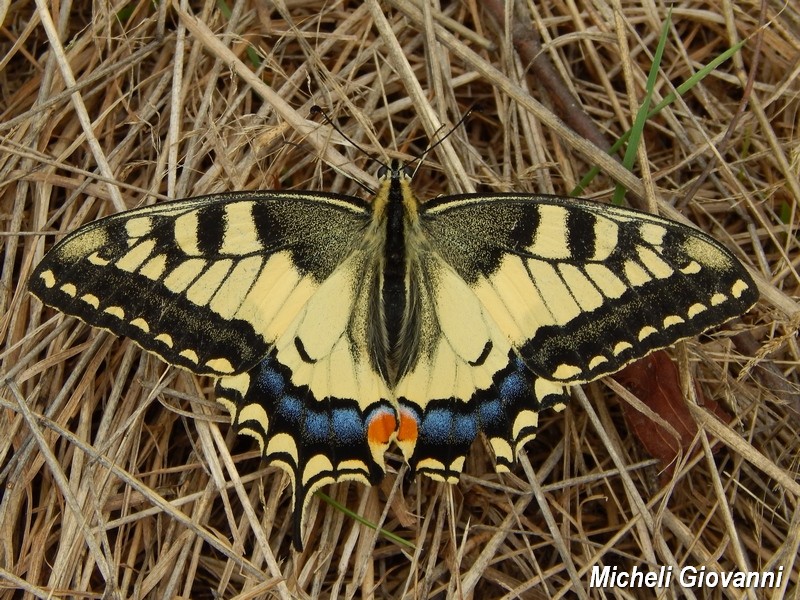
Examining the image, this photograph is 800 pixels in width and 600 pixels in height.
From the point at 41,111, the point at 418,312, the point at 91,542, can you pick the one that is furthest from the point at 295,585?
the point at 41,111

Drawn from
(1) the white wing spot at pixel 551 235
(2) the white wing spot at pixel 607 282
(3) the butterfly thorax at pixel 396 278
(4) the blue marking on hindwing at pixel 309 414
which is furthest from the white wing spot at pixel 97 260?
(2) the white wing spot at pixel 607 282

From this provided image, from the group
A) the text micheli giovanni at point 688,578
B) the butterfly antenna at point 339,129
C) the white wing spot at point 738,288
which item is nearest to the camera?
the white wing spot at point 738,288

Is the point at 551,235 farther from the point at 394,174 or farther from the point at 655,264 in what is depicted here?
the point at 394,174

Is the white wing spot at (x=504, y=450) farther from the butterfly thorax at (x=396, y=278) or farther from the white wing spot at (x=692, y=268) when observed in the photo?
the white wing spot at (x=692, y=268)

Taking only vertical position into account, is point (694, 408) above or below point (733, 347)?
below

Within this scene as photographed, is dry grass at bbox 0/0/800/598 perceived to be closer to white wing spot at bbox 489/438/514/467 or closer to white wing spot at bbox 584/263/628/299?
white wing spot at bbox 489/438/514/467

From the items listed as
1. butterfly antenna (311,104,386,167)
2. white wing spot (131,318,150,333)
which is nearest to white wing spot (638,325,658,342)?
butterfly antenna (311,104,386,167)

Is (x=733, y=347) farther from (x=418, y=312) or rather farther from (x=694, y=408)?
(x=418, y=312)

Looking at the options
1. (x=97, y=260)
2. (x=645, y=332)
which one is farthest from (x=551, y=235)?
(x=97, y=260)
